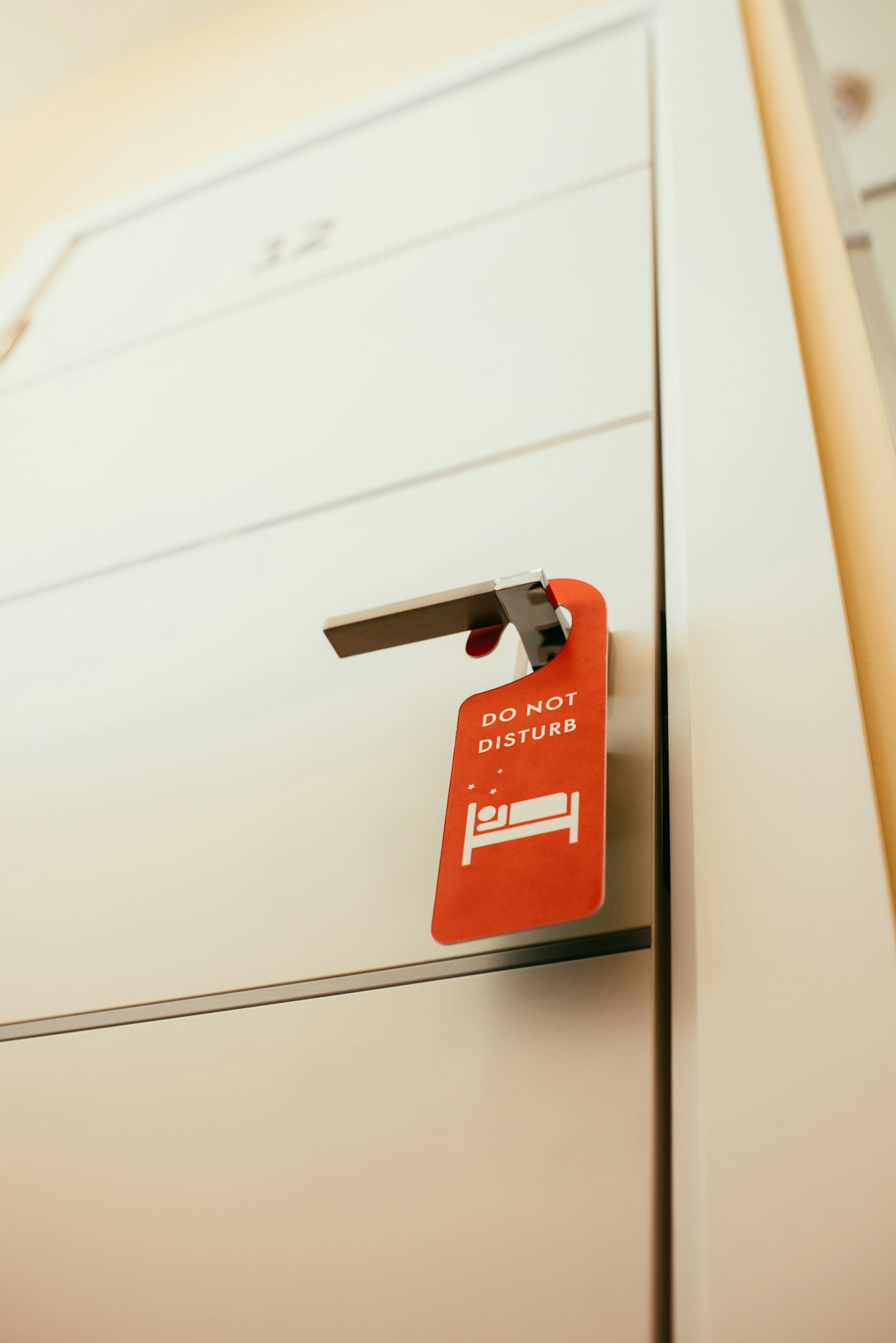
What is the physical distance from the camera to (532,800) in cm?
52

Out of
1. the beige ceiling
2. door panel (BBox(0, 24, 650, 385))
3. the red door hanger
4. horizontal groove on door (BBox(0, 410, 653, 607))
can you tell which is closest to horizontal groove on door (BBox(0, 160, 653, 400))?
door panel (BBox(0, 24, 650, 385))

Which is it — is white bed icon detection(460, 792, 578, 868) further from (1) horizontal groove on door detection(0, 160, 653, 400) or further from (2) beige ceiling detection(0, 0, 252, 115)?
(2) beige ceiling detection(0, 0, 252, 115)

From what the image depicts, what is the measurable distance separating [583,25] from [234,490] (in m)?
1.08

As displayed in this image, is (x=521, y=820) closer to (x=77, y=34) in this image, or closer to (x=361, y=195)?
(x=361, y=195)

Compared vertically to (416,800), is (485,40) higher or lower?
higher

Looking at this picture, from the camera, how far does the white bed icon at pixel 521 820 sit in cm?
50

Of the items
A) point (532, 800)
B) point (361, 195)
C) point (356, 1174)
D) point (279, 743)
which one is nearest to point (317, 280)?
point (361, 195)

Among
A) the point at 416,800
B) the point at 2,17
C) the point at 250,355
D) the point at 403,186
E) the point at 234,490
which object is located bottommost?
the point at 416,800

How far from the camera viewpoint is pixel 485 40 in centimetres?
181

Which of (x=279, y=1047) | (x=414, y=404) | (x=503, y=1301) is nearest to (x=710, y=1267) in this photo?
(x=503, y=1301)

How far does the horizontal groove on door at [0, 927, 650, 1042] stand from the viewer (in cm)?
53

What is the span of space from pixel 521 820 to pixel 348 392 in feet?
2.35

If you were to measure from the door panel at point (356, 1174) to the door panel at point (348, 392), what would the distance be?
0.55 m

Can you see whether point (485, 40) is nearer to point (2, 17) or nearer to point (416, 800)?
point (2, 17)
